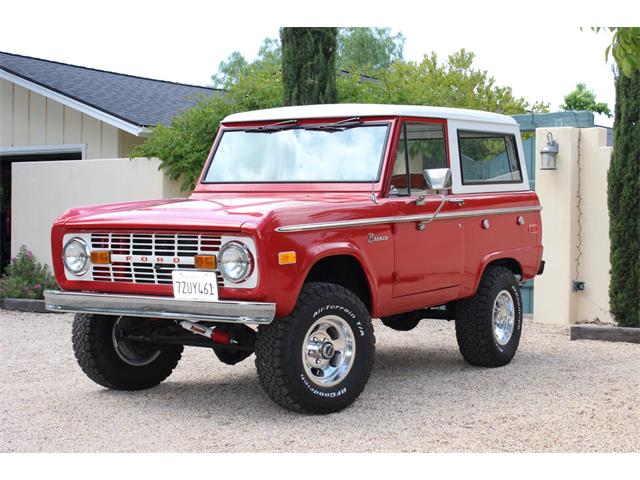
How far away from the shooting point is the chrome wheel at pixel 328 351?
6.52 metres

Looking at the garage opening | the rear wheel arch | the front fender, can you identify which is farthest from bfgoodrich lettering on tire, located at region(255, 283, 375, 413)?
the garage opening

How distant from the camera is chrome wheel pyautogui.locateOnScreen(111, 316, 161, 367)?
743 centimetres

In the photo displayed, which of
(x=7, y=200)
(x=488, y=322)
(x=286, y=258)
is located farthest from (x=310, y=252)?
(x=7, y=200)

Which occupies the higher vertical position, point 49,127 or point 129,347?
point 49,127

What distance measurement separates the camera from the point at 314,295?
6.45 metres

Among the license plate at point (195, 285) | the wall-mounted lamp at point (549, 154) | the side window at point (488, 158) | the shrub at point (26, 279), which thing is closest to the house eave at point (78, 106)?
the shrub at point (26, 279)

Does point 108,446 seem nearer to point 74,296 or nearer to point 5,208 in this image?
point 74,296

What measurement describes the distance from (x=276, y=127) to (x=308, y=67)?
4.55 metres

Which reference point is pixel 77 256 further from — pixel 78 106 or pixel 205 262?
pixel 78 106

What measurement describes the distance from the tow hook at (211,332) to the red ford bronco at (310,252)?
0.01 m

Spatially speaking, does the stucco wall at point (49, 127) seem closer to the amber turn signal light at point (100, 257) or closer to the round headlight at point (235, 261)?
the amber turn signal light at point (100, 257)

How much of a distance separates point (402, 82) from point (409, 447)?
952 cm

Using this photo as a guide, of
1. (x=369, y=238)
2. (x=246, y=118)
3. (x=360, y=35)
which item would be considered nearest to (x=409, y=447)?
(x=369, y=238)

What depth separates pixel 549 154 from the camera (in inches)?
457
